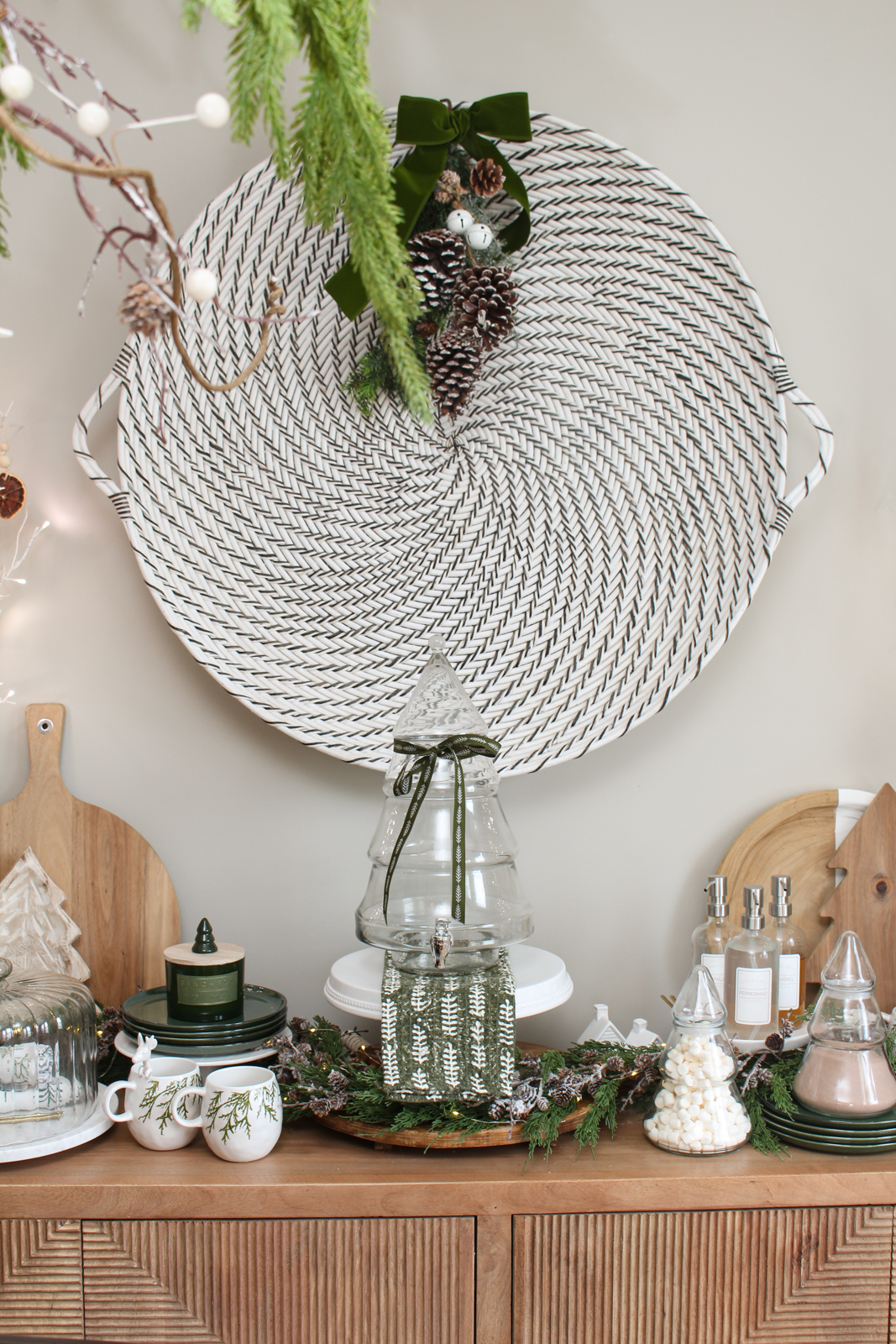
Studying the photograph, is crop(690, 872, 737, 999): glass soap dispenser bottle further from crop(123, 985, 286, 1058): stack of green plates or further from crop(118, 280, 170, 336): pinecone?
crop(118, 280, 170, 336): pinecone

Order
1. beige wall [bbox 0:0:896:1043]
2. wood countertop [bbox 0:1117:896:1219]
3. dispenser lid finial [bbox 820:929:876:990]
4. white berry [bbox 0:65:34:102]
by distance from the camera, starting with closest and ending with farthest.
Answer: white berry [bbox 0:65:34:102]
wood countertop [bbox 0:1117:896:1219]
dispenser lid finial [bbox 820:929:876:990]
beige wall [bbox 0:0:896:1043]

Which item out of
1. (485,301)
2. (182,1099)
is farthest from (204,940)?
(485,301)

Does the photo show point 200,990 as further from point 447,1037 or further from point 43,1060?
point 447,1037

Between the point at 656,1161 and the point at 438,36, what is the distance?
1.33 metres

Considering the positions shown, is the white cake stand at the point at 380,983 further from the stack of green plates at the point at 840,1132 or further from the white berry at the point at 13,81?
the white berry at the point at 13,81

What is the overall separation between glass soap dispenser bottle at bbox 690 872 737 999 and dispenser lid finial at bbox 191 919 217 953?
0.54m

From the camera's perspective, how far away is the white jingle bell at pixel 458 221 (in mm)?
1104

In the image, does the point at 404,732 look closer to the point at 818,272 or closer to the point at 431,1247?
the point at 431,1247

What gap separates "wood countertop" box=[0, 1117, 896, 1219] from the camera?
896mm

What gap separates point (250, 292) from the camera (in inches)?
46.6

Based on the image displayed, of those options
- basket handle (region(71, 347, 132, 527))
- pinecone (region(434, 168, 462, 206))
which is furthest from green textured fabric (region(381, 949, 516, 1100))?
pinecone (region(434, 168, 462, 206))

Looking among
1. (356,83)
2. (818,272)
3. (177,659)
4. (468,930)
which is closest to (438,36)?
→ (818,272)

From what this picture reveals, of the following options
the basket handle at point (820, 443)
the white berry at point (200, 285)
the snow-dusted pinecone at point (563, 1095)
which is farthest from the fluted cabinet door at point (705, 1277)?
the white berry at point (200, 285)

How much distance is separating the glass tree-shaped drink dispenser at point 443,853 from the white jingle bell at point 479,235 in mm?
497
